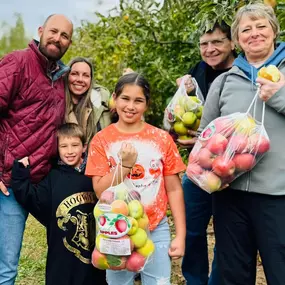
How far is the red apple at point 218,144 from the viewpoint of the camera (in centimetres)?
212

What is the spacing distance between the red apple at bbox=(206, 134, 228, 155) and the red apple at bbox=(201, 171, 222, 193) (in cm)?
10

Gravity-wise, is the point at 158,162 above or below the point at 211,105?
below

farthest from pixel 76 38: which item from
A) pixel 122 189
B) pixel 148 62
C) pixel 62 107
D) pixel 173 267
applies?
pixel 122 189

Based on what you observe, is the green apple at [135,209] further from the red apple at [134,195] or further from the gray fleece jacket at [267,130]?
the gray fleece jacket at [267,130]

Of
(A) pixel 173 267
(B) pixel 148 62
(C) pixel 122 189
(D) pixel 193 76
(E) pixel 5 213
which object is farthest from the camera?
(B) pixel 148 62

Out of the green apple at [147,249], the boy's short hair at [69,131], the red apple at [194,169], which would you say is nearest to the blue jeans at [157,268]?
the green apple at [147,249]

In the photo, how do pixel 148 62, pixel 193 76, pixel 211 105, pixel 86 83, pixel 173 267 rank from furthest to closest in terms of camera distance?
pixel 148 62 → pixel 173 267 → pixel 193 76 → pixel 86 83 → pixel 211 105

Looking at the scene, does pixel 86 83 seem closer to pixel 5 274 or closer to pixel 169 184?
pixel 169 184

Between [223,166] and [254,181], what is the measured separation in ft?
0.65

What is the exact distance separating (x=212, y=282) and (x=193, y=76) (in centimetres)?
126

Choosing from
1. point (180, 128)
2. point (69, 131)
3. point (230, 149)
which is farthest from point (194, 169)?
point (69, 131)

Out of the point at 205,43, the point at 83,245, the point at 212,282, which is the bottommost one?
the point at 212,282

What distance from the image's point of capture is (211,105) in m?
2.38

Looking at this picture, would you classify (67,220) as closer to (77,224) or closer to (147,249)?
(77,224)
